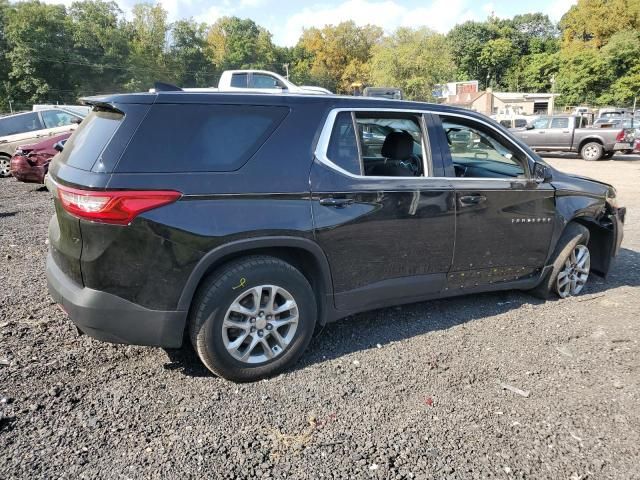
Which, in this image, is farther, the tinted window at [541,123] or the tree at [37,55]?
the tree at [37,55]

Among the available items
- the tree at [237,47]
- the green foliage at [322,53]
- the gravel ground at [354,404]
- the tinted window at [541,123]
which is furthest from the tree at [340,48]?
the gravel ground at [354,404]

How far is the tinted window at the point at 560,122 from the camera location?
19.6m

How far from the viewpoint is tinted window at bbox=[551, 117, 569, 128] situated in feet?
64.3

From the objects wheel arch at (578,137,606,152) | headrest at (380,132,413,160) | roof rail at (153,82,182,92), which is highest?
roof rail at (153,82,182,92)

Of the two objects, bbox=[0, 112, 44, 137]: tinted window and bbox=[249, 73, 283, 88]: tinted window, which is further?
bbox=[249, 73, 283, 88]: tinted window

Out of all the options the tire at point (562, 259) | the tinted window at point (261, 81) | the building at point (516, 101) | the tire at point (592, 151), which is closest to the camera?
the tire at point (562, 259)

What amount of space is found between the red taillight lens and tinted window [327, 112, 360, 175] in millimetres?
1165

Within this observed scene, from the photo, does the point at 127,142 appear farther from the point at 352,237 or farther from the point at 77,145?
the point at 352,237

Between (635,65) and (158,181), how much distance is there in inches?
3141

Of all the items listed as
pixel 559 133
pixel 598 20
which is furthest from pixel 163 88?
pixel 598 20

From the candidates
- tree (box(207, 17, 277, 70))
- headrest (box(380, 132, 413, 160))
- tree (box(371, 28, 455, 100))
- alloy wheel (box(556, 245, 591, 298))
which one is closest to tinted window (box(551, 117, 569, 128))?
alloy wheel (box(556, 245, 591, 298))

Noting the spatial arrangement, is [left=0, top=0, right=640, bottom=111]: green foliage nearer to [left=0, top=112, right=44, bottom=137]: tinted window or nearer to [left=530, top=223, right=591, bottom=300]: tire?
[left=0, top=112, right=44, bottom=137]: tinted window

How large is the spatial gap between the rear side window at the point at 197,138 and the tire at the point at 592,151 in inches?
776

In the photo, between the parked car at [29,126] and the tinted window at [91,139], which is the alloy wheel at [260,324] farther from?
the parked car at [29,126]
